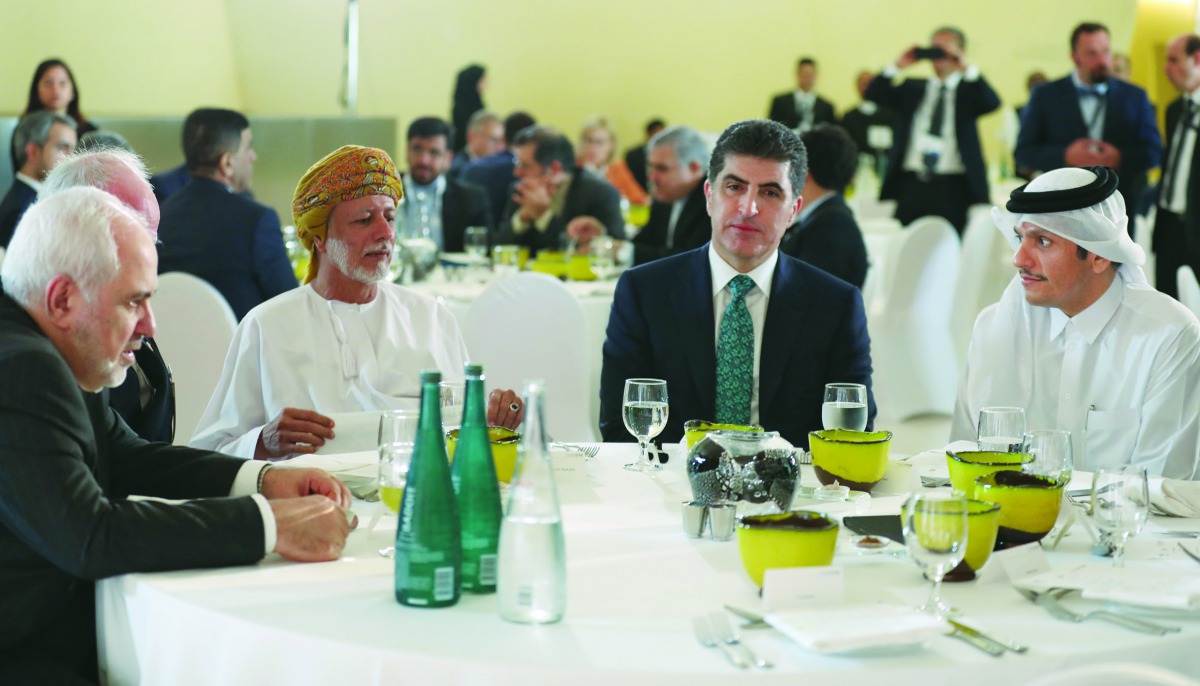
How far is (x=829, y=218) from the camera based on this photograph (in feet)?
15.7

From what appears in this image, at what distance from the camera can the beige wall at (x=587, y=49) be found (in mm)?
12211

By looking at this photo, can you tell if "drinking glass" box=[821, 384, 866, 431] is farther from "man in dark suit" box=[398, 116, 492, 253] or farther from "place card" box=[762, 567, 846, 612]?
"man in dark suit" box=[398, 116, 492, 253]

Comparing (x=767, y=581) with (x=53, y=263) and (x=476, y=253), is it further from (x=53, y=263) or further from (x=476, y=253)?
(x=476, y=253)

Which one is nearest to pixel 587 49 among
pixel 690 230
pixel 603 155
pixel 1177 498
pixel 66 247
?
pixel 603 155

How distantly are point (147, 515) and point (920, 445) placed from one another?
4561 millimetres


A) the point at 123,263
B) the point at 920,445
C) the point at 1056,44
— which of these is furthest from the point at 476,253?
the point at 1056,44

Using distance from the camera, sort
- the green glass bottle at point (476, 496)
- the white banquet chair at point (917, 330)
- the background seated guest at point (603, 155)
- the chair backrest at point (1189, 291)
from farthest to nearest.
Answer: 1. the background seated guest at point (603, 155)
2. the white banquet chair at point (917, 330)
3. the chair backrest at point (1189, 291)
4. the green glass bottle at point (476, 496)

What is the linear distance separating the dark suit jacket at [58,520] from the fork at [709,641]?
2.04ft

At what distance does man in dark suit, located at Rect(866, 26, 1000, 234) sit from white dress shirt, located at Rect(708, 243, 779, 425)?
18.6 feet

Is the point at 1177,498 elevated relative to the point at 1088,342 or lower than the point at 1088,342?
lower

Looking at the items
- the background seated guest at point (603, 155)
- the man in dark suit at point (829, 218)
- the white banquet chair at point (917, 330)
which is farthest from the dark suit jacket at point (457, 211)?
the background seated guest at point (603, 155)

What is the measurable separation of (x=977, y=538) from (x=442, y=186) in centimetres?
590

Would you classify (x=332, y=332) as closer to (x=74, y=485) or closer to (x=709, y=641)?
(x=74, y=485)

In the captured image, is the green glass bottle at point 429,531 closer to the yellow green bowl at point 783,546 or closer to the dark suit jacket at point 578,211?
the yellow green bowl at point 783,546
